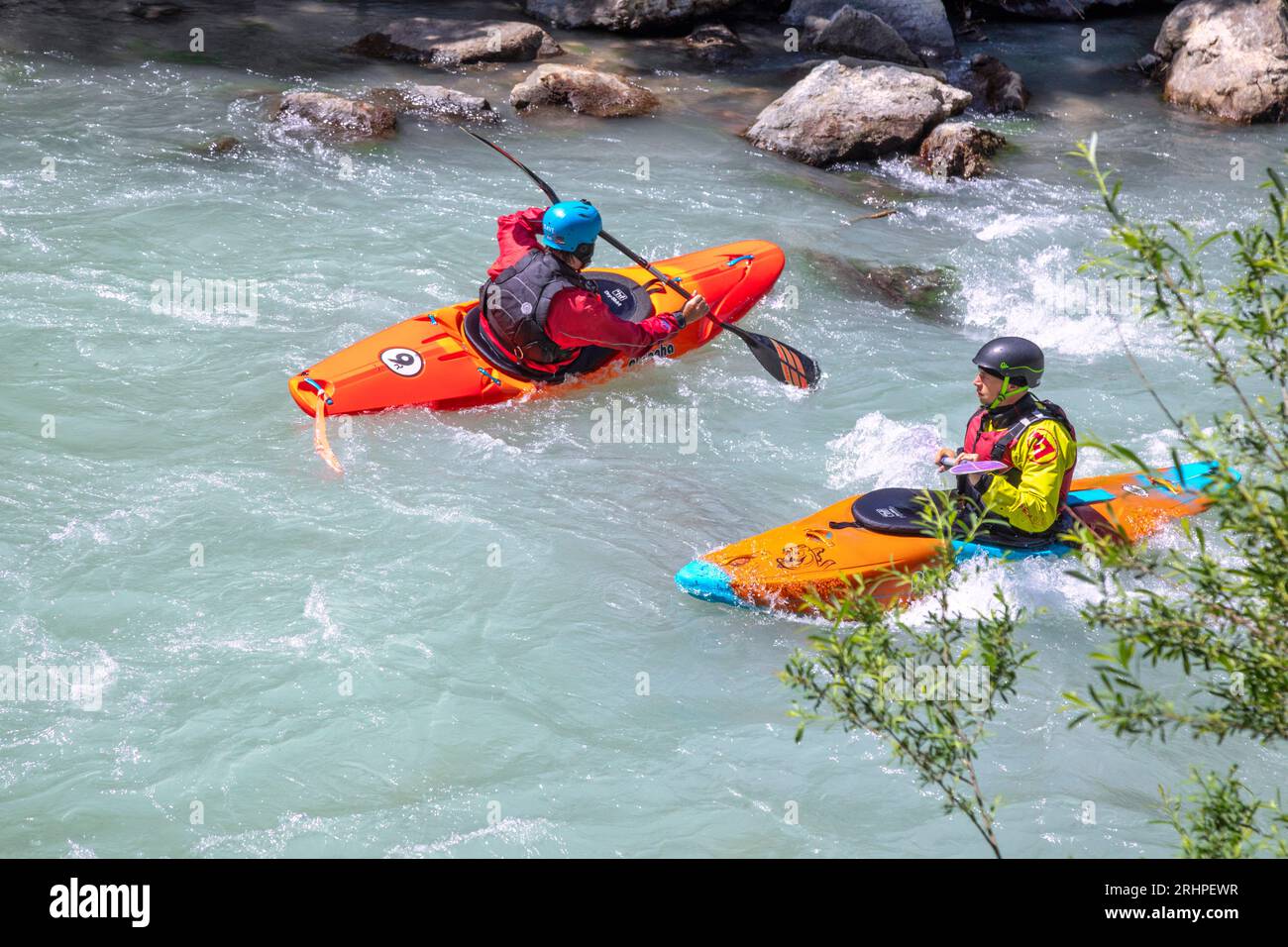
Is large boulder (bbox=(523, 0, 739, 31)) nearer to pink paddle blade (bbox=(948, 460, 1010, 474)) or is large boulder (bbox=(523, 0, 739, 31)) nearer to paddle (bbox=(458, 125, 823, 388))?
paddle (bbox=(458, 125, 823, 388))

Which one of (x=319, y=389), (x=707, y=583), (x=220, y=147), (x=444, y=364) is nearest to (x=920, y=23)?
(x=220, y=147)

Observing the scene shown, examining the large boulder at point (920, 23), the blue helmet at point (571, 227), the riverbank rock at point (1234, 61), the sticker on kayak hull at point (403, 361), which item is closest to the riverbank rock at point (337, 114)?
the sticker on kayak hull at point (403, 361)

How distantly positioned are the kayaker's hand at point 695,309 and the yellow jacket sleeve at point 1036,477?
245 cm

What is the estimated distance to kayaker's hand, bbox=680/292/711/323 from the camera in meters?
6.72

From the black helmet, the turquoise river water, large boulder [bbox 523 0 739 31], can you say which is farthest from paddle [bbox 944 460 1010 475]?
large boulder [bbox 523 0 739 31]

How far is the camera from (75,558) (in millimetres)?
4973

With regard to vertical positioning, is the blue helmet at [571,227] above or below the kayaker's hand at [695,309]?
above

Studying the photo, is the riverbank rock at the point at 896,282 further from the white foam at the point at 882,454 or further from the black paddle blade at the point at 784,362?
the white foam at the point at 882,454

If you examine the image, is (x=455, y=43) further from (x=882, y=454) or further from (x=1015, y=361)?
(x=1015, y=361)

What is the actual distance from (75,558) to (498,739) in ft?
6.58

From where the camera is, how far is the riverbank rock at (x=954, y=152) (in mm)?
10188

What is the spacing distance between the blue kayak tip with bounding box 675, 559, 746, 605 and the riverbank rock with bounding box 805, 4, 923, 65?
28.3 feet

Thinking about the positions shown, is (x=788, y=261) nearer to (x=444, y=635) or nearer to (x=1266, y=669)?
(x=444, y=635)

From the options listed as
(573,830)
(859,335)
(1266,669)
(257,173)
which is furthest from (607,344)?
(1266,669)
